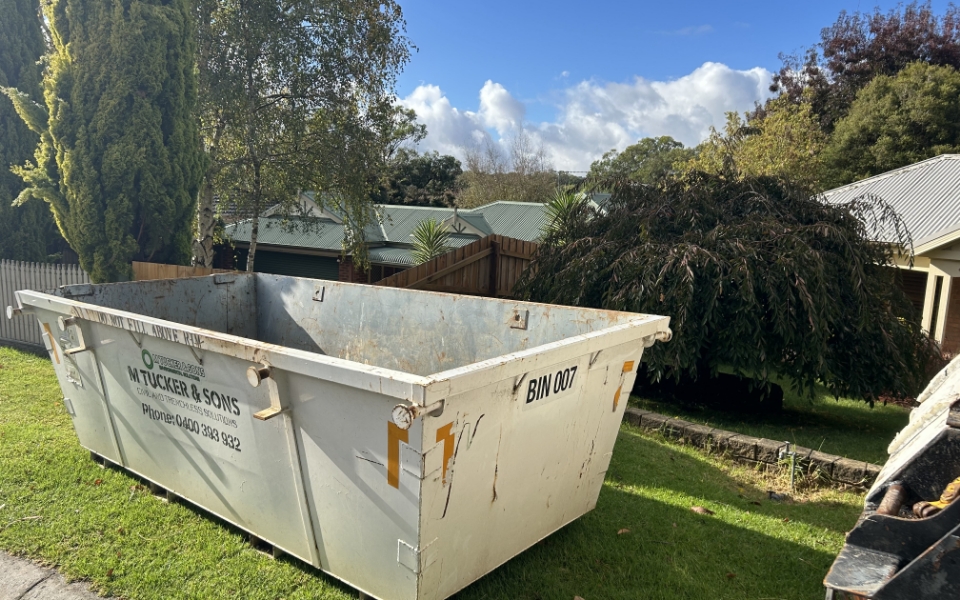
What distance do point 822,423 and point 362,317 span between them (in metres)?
6.08

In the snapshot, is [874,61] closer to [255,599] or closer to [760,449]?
[760,449]

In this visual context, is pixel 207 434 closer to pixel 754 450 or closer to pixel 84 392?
pixel 84 392

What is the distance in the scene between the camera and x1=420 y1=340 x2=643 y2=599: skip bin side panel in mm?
2574

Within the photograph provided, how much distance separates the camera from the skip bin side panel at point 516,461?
2574 mm

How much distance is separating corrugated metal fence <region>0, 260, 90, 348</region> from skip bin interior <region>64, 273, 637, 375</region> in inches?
162

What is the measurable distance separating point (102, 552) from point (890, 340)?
7.62 metres

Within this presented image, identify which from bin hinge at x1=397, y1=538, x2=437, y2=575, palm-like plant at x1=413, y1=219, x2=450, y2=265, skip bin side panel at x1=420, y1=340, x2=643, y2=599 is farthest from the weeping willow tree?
palm-like plant at x1=413, y1=219, x2=450, y2=265

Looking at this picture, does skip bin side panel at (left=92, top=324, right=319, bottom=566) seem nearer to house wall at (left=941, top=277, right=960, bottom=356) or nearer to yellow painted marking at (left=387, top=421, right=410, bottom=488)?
yellow painted marking at (left=387, top=421, right=410, bottom=488)

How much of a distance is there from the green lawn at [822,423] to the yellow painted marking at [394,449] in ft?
17.3

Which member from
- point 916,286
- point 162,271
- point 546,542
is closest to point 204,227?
point 162,271

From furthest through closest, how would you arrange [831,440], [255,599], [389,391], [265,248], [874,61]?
[874,61] < [265,248] < [831,440] < [255,599] < [389,391]

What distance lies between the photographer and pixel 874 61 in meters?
27.3

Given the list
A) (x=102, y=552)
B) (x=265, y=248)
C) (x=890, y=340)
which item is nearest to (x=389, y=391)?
(x=102, y=552)

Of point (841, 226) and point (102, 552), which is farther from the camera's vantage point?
point (841, 226)
